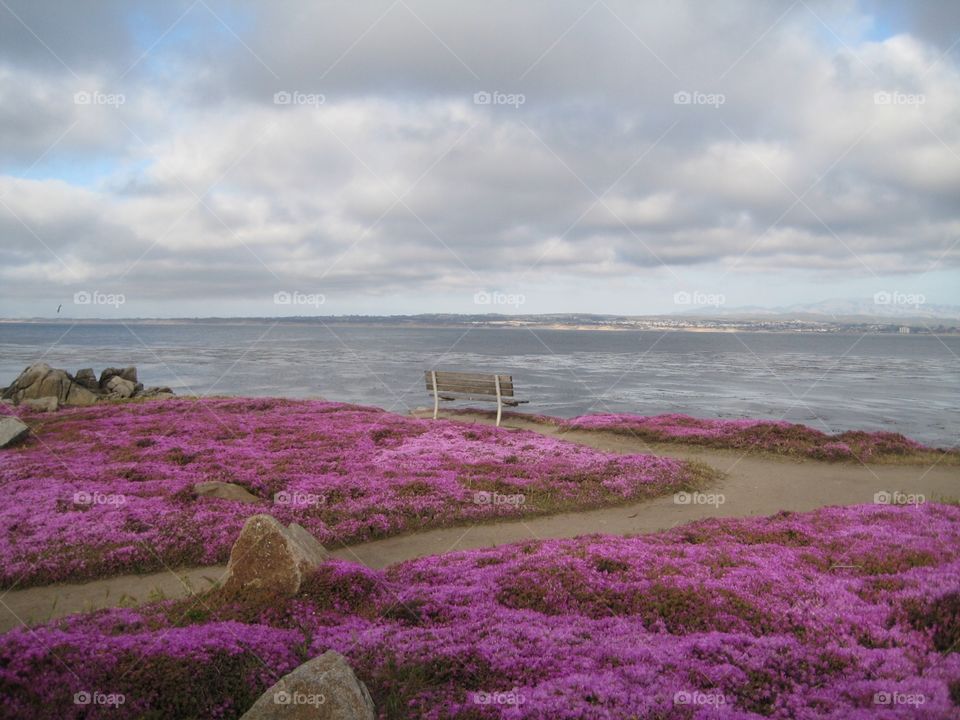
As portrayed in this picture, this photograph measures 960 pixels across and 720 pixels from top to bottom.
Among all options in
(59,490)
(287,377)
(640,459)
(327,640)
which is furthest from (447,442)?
(287,377)

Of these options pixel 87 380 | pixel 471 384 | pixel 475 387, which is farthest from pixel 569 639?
pixel 87 380

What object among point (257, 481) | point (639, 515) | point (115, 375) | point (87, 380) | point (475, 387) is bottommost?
point (639, 515)

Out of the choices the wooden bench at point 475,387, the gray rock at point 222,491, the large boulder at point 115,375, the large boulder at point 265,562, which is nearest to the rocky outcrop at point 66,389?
the large boulder at point 115,375

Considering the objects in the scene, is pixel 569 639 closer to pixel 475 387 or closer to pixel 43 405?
pixel 475 387

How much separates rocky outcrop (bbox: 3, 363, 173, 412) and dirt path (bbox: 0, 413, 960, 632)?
22.4 m

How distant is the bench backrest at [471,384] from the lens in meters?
22.1

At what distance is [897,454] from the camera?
55.6 ft

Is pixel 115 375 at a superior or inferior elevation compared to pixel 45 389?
superior

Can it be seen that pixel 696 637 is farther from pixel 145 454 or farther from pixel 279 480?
pixel 145 454

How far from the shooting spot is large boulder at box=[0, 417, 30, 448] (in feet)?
52.9

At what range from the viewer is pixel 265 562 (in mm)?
6977

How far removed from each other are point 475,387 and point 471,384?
0.21m

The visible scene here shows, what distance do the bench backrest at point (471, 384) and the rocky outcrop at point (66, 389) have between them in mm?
14910

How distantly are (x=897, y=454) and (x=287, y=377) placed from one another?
4191 cm
